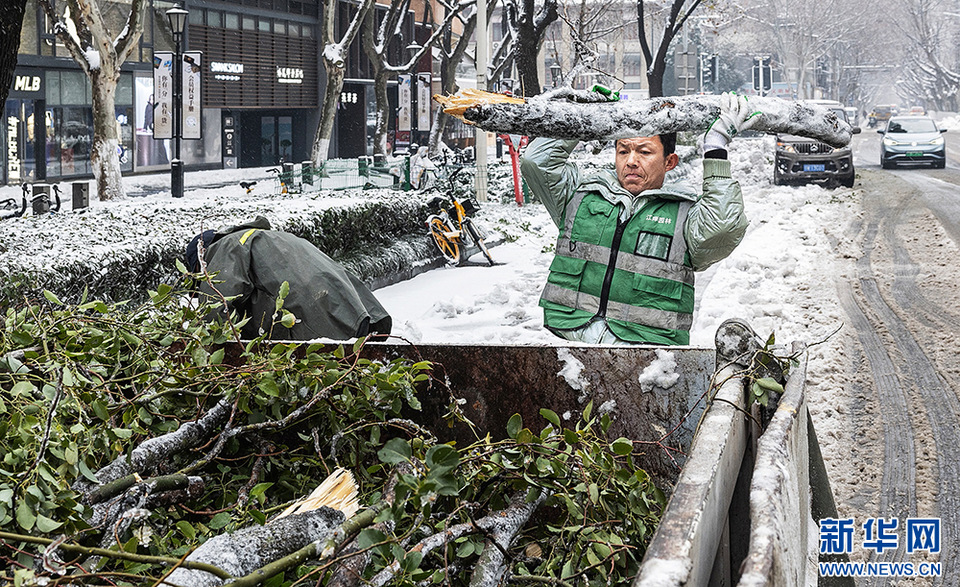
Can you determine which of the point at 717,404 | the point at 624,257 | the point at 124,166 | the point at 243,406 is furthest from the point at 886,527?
the point at 124,166

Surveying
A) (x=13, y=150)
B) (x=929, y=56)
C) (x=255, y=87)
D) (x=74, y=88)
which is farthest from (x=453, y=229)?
(x=929, y=56)

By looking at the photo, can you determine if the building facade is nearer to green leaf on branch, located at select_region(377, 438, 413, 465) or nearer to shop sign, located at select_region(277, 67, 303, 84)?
shop sign, located at select_region(277, 67, 303, 84)

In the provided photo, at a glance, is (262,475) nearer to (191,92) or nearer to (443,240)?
(443,240)

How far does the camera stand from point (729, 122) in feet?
13.8

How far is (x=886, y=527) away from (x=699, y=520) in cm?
387

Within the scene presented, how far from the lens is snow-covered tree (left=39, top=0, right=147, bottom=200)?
57.2 ft

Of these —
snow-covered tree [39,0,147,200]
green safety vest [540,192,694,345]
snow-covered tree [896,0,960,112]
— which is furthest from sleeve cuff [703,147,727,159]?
snow-covered tree [896,0,960,112]

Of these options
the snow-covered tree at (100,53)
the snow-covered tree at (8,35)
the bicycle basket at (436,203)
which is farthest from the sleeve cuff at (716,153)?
the snow-covered tree at (100,53)

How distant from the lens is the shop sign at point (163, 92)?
23.0 m

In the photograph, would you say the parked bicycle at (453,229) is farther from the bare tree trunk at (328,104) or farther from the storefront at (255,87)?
the storefront at (255,87)

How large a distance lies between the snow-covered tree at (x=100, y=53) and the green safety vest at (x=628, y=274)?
50.1 ft

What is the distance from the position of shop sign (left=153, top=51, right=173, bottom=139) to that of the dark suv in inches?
560

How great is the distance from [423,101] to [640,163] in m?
28.2

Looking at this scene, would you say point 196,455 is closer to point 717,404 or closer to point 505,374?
point 505,374
